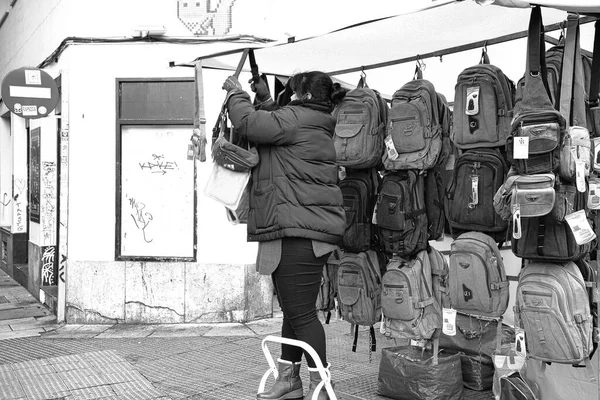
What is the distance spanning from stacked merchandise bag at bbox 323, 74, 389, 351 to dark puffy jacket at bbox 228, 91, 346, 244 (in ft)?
1.73

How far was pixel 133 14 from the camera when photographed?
23.2 ft

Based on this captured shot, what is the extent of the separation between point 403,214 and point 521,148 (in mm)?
1091

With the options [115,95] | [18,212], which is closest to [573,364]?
[115,95]

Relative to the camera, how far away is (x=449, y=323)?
153 inches

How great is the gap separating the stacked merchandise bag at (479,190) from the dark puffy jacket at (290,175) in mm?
810

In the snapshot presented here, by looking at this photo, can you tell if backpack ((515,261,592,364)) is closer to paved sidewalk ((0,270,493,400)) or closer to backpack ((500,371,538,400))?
backpack ((500,371,538,400))

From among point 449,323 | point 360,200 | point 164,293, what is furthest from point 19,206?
point 449,323

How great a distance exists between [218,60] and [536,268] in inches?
99.6

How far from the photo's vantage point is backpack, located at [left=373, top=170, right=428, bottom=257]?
160 inches

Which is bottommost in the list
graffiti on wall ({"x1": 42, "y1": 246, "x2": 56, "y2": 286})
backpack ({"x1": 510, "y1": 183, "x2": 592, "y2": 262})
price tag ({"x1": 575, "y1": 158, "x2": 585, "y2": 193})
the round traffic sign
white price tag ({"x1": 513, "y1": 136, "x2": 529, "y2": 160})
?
graffiti on wall ({"x1": 42, "y1": 246, "x2": 56, "y2": 286})

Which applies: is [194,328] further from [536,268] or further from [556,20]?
[556,20]

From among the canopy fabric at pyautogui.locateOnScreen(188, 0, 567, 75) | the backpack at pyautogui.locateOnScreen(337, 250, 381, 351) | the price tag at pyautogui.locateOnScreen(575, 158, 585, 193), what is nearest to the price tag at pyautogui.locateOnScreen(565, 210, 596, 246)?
the price tag at pyautogui.locateOnScreen(575, 158, 585, 193)

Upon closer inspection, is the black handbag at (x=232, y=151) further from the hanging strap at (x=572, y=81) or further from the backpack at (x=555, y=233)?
the hanging strap at (x=572, y=81)

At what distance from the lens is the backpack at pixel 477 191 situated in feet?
12.5
